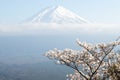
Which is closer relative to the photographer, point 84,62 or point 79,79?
point 84,62

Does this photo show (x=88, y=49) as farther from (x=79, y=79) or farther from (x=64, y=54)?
(x=79, y=79)

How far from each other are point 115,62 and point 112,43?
114 centimetres

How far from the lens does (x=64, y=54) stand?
21891 mm

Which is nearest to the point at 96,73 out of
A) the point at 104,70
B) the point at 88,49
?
the point at 104,70

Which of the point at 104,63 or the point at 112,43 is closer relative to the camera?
the point at 112,43

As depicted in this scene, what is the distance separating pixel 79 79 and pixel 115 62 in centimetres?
344

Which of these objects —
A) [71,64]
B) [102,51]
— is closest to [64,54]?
[71,64]

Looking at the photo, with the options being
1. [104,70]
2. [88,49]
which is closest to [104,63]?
[104,70]

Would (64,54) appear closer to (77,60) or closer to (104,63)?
(77,60)

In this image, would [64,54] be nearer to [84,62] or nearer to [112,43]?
[84,62]

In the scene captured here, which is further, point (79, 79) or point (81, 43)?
point (79, 79)

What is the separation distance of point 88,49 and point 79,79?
3.15 meters

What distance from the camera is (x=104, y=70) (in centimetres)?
2252

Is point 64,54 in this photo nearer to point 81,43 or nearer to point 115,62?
point 81,43
